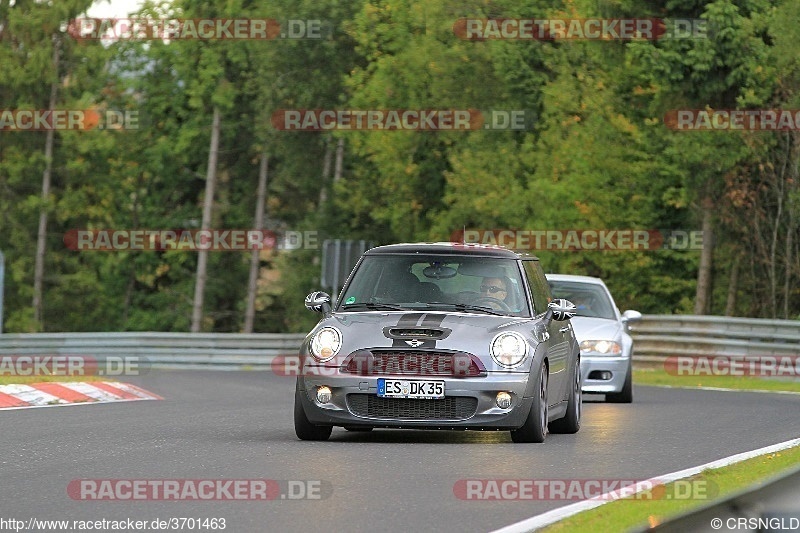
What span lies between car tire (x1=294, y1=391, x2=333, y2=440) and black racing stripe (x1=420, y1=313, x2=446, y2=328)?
3.59ft

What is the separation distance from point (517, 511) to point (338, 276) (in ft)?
87.9

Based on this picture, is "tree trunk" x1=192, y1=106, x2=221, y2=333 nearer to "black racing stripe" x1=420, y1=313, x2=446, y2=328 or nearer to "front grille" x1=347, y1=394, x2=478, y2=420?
"black racing stripe" x1=420, y1=313, x2=446, y2=328

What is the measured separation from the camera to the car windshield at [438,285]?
46.8 feet

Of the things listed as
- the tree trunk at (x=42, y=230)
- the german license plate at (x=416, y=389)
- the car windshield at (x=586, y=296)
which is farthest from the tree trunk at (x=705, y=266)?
the tree trunk at (x=42, y=230)

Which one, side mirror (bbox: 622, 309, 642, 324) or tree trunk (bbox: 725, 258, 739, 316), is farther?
tree trunk (bbox: 725, 258, 739, 316)

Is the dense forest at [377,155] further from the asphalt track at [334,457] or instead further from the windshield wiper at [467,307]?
the windshield wiper at [467,307]

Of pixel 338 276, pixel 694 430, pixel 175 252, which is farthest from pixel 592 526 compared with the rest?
pixel 175 252

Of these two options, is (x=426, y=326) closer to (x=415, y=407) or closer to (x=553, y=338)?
(x=415, y=407)

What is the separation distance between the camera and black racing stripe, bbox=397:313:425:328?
529 inches

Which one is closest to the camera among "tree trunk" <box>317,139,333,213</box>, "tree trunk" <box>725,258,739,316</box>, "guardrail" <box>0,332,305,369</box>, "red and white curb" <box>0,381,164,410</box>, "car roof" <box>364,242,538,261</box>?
"car roof" <box>364,242,538,261</box>

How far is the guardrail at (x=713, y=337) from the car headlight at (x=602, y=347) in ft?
27.3

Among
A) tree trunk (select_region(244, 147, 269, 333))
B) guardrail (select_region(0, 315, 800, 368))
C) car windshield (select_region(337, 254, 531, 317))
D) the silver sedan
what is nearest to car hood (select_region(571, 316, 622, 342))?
the silver sedan

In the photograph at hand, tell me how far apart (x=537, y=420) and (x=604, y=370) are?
288 inches

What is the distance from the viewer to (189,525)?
8.40m
